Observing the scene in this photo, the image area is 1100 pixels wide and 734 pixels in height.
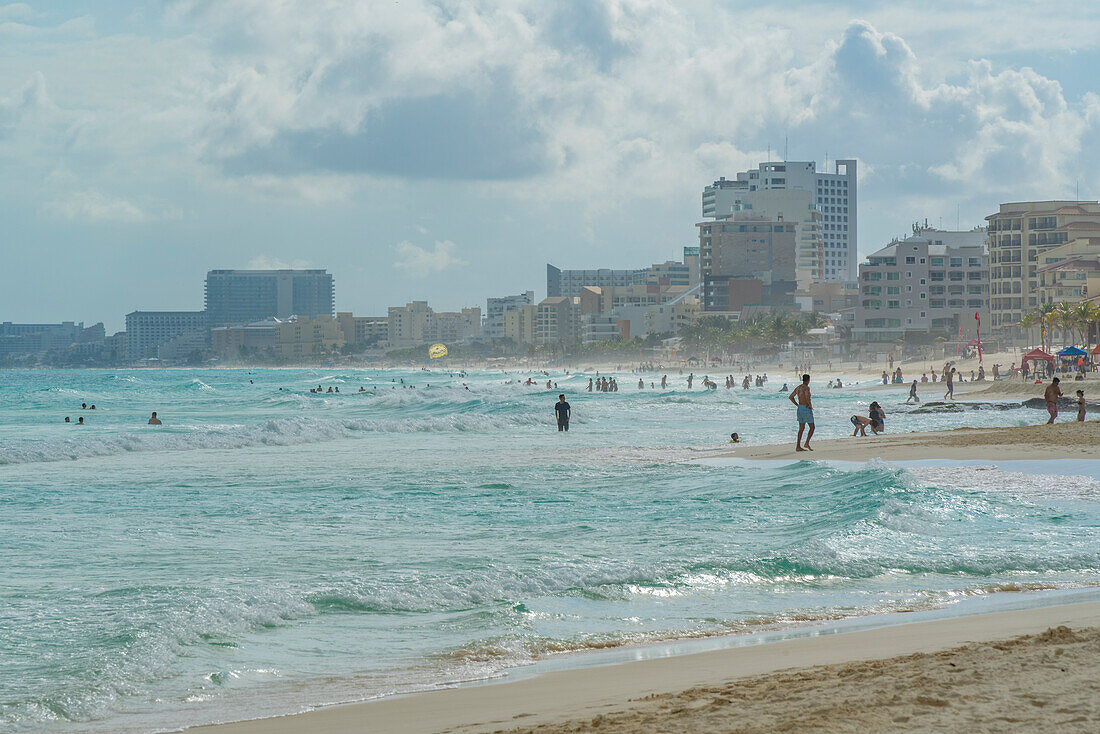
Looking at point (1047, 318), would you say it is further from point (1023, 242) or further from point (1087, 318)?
point (1023, 242)

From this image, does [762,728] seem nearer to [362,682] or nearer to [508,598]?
[362,682]

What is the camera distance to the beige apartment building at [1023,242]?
123 metres

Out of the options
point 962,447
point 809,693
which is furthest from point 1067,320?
point 809,693

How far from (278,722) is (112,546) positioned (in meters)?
7.89

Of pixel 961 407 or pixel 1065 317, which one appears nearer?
pixel 961 407

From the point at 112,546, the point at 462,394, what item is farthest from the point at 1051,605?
the point at 462,394

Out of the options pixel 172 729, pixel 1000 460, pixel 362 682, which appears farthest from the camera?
pixel 1000 460

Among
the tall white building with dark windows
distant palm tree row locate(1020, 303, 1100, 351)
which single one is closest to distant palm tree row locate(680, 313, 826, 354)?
the tall white building with dark windows

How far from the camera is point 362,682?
7355 mm

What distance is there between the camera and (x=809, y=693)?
5820mm

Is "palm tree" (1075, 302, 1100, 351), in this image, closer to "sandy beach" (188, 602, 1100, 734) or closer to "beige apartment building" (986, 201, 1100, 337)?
"beige apartment building" (986, 201, 1100, 337)

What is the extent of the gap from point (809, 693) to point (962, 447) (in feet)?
62.2

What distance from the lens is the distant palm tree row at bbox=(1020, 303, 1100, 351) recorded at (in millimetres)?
83250

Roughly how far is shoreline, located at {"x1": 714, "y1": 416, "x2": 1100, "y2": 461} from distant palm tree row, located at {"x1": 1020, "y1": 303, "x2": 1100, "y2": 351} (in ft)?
206
